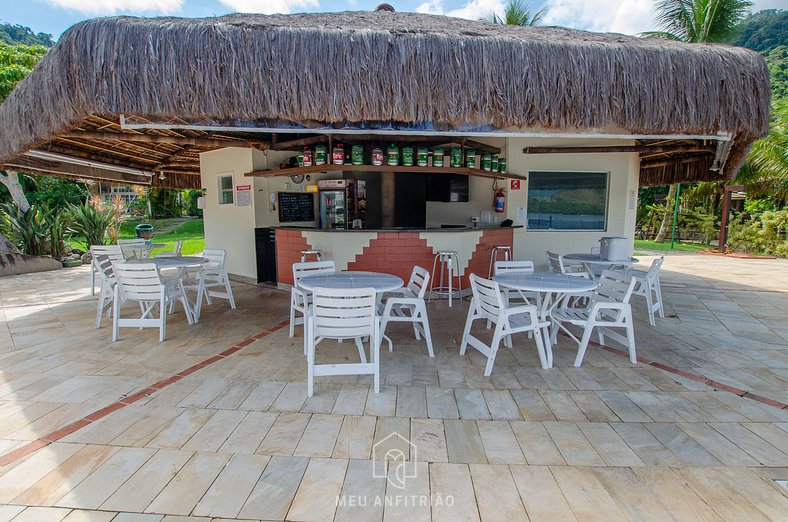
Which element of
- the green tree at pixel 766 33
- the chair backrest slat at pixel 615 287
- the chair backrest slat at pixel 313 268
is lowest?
the chair backrest slat at pixel 615 287

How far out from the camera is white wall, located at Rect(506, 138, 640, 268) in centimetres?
743

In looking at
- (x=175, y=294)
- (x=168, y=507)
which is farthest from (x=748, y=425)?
(x=175, y=294)

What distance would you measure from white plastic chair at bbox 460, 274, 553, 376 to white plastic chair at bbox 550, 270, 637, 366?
12.6 inches

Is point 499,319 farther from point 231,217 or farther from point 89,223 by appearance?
point 89,223

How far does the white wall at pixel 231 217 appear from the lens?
7.36 metres

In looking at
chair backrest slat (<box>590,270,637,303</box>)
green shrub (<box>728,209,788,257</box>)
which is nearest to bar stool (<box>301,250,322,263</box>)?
chair backrest slat (<box>590,270,637,303</box>)

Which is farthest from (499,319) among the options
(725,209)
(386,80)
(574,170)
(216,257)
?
(725,209)

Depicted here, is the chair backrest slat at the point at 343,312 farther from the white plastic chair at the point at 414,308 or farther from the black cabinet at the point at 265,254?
the black cabinet at the point at 265,254

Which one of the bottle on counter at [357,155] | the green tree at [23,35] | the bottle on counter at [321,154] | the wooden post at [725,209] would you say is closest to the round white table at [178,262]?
the bottle on counter at [321,154]

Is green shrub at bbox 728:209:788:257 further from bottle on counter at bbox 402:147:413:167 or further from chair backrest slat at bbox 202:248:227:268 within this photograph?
chair backrest slat at bbox 202:248:227:268

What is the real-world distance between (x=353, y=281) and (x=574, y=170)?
222 inches

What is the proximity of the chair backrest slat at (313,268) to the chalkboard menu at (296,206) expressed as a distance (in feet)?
10.8

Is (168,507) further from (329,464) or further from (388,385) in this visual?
(388,385)

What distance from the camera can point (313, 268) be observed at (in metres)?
4.67
